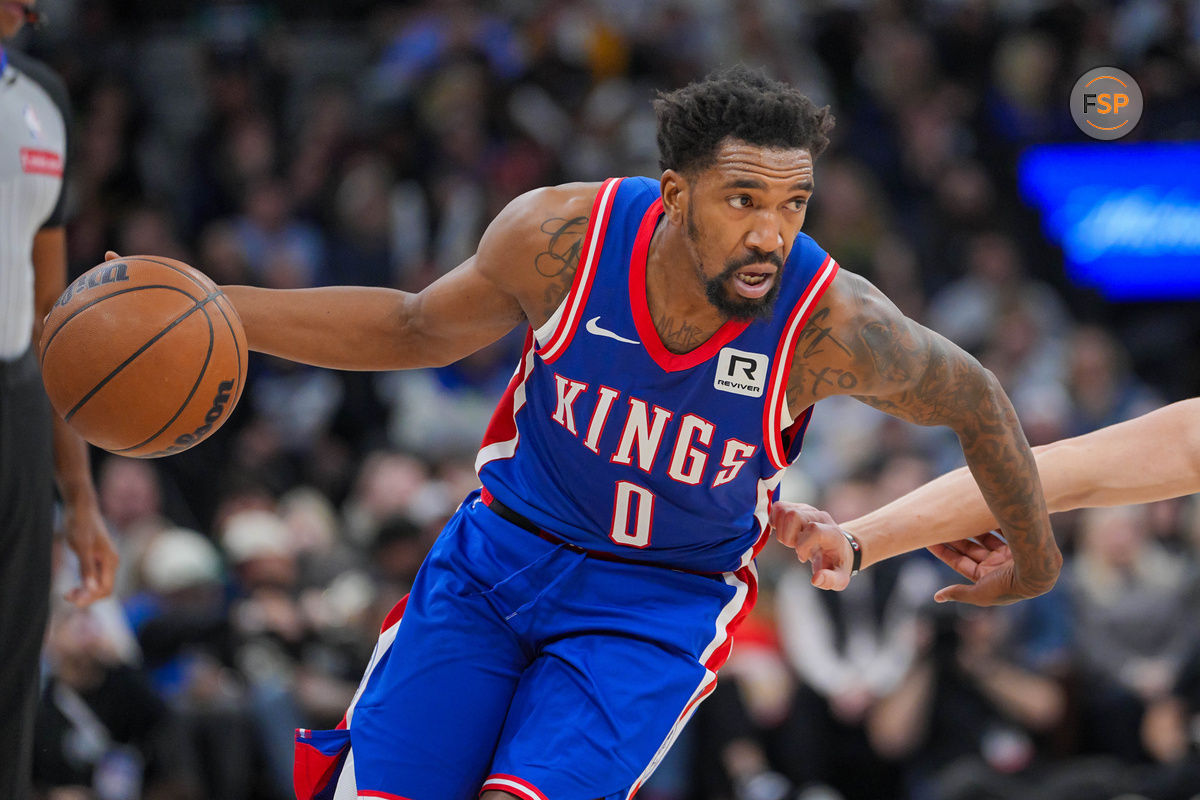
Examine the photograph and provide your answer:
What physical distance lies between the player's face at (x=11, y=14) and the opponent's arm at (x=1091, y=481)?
9.04 ft

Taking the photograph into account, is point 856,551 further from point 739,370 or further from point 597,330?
point 597,330

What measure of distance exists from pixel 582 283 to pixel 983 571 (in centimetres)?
158

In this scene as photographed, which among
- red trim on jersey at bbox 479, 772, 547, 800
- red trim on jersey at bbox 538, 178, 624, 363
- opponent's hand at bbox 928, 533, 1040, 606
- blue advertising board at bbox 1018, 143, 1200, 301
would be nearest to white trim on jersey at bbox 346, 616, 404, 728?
red trim on jersey at bbox 479, 772, 547, 800

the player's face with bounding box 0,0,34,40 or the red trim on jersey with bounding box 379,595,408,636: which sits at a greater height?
the player's face with bounding box 0,0,34,40

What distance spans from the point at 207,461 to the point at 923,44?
21.1ft

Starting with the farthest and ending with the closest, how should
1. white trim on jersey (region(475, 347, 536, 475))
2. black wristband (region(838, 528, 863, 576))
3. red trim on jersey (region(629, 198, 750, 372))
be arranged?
black wristband (region(838, 528, 863, 576)), white trim on jersey (region(475, 347, 536, 475)), red trim on jersey (region(629, 198, 750, 372))

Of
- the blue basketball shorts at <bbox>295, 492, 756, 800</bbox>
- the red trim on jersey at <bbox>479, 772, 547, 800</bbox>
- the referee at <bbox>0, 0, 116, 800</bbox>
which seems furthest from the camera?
the referee at <bbox>0, 0, 116, 800</bbox>

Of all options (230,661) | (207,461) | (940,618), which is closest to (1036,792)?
(940,618)

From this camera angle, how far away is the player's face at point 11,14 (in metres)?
3.91

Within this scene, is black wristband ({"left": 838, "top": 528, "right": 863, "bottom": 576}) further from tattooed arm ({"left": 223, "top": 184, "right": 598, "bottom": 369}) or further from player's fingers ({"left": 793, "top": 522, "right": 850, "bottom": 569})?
tattooed arm ({"left": 223, "top": 184, "right": 598, "bottom": 369})

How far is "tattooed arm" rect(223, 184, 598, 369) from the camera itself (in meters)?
3.50

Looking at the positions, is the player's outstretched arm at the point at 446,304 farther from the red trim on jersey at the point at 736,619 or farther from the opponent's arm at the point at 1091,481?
the opponent's arm at the point at 1091,481

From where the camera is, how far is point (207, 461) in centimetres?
865

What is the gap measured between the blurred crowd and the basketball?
135 inches
